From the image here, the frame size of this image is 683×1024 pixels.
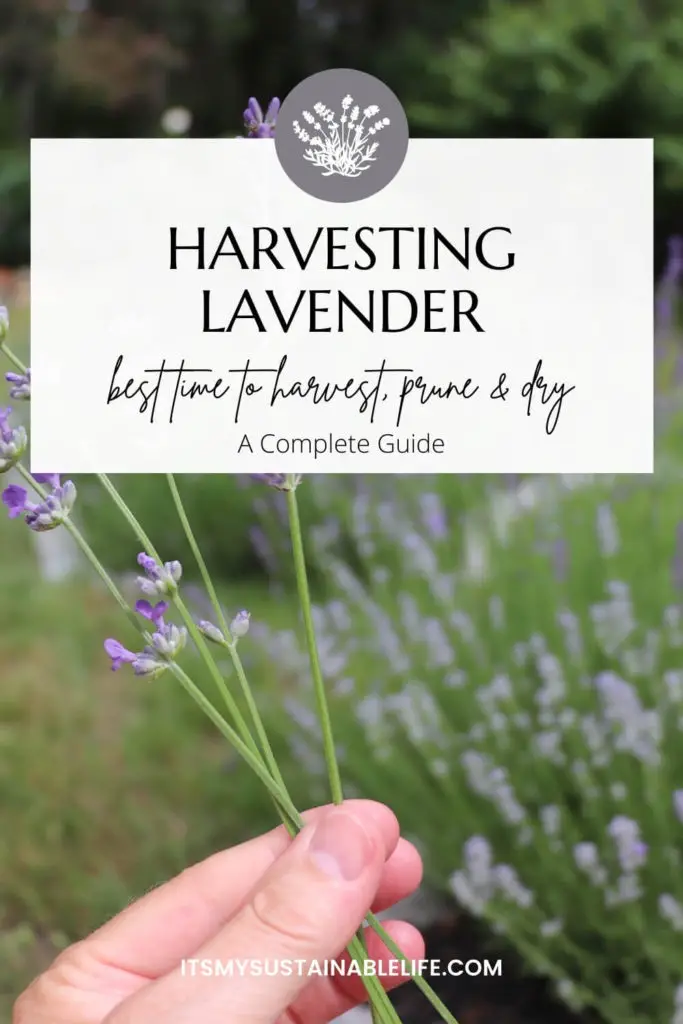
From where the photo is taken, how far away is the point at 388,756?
728 millimetres

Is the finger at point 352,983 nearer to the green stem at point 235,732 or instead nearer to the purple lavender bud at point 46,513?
the green stem at point 235,732

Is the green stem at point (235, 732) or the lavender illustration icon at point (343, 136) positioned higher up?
the lavender illustration icon at point (343, 136)

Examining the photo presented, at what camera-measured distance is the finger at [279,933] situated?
1.43 feet

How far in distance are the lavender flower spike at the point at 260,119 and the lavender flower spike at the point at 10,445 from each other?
24 centimetres

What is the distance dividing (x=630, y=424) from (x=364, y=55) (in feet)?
1.00

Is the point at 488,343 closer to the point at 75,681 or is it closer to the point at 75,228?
the point at 75,228

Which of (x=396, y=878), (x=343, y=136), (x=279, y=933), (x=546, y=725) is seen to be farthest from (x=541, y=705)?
(x=343, y=136)

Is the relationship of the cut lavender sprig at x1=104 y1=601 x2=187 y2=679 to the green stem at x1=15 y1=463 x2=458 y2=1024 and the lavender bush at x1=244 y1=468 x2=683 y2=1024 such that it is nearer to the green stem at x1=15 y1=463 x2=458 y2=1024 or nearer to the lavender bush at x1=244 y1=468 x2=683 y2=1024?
the green stem at x1=15 y1=463 x2=458 y2=1024

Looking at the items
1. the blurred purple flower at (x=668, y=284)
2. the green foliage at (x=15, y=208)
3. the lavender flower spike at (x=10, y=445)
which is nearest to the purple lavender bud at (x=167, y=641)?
the lavender flower spike at (x=10, y=445)

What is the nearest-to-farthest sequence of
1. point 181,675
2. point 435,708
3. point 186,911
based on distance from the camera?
1. point 181,675
2. point 186,911
3. point 435,708

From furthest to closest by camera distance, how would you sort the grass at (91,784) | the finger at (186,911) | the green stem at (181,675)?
1. the grass at (91,784)
2. the finger at (186,911)
3. the green stem at (181,675)

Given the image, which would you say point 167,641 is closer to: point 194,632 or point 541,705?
point 194,632
